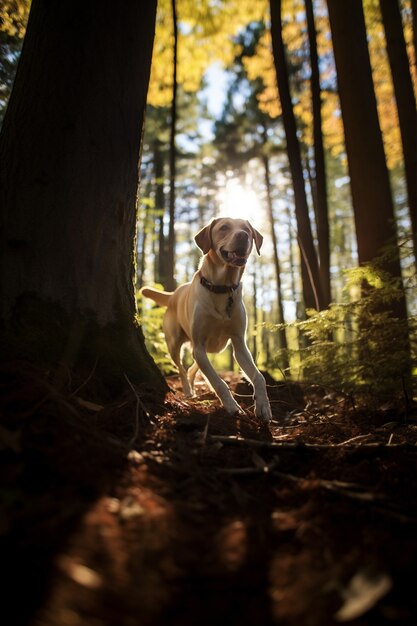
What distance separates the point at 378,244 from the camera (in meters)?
5.48

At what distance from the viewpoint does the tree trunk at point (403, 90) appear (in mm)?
6703

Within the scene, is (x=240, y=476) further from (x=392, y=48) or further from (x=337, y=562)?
(x=392, y=48)

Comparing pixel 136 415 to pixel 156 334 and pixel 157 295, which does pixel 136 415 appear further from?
pixel 156 334

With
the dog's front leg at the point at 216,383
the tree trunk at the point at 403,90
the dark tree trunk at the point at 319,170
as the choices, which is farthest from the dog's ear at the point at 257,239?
the tree trunk at the point at 403,90

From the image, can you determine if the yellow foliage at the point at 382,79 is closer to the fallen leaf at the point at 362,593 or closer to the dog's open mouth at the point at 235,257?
the dog's open mouth at the point at 235,257

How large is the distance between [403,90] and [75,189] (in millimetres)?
7111

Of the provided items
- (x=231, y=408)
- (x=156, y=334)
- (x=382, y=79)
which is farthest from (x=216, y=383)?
(x=382, y=79)

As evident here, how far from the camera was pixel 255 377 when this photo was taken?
12.4ft

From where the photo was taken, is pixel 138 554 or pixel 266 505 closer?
pixel 138 554

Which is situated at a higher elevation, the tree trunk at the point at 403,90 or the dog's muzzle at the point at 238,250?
the tree trunk at the point at 403,90

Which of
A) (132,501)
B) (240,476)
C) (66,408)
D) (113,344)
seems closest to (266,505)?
(240,476)

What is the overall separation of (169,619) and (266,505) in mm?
766

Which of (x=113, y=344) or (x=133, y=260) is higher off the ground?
(x=133, y=260)

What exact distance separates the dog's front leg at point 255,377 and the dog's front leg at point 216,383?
21cm
